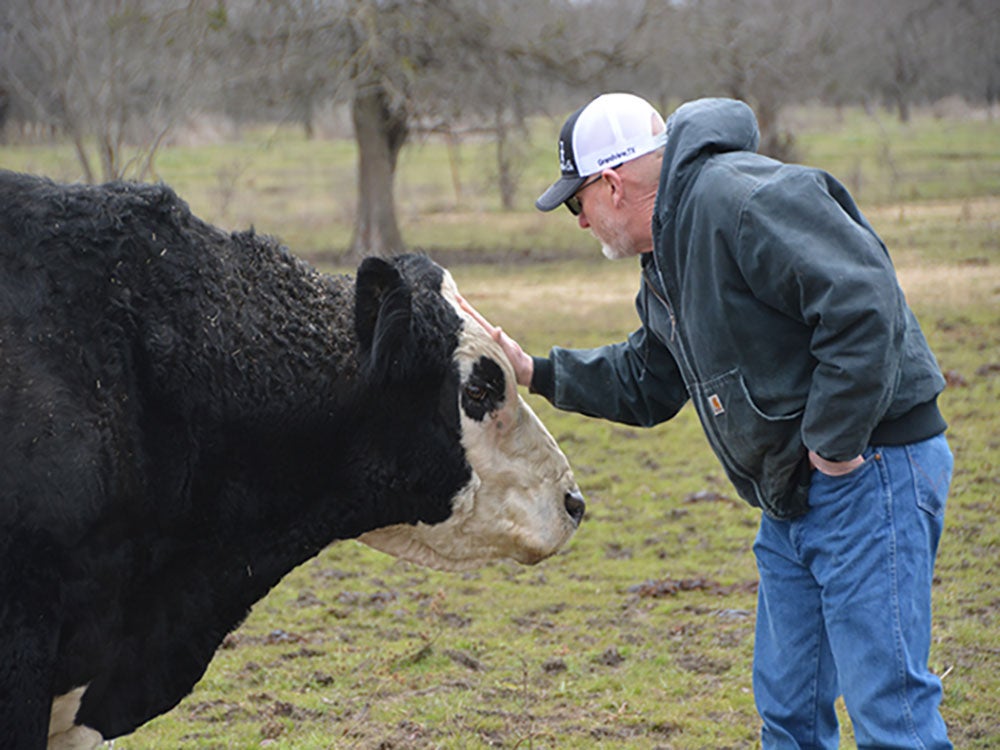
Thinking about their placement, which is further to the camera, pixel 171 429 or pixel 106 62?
pixel 106 62

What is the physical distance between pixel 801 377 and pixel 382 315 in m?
1.18

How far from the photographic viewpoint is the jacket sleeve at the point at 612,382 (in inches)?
169

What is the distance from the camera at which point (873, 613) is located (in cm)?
340

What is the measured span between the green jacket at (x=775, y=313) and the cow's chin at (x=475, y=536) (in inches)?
26.6

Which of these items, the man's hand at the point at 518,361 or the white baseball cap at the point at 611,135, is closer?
the white baseball cap at the point at 611,135

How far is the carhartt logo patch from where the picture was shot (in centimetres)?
357

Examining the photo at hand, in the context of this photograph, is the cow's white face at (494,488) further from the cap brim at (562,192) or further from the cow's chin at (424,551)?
the cap brim at (562,192)

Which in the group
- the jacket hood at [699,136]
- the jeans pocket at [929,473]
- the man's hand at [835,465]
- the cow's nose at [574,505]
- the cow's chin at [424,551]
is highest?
the jacket hood at [699,136]

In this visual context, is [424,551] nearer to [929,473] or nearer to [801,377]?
[801,377]

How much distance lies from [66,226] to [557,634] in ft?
13.1

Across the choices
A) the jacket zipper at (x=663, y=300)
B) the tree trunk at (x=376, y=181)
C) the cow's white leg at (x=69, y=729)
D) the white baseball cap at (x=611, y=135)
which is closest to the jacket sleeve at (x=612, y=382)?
the jacket zipper at (x=663, y=300)

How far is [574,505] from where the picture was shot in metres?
4.19

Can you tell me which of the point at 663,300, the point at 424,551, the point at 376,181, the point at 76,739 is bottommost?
the point at 376,181

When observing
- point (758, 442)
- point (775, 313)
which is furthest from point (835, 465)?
point (775, 313)
